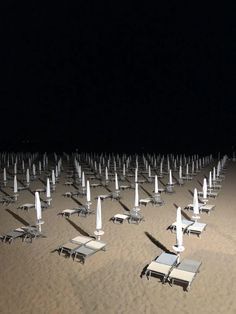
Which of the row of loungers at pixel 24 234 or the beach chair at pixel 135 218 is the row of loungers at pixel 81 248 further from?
the beach chair at pixel 135 218

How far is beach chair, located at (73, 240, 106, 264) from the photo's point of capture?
10.1m

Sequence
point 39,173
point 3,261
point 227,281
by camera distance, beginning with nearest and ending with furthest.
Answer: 1. point 227,281
2. point 3,261
3. point 39,173

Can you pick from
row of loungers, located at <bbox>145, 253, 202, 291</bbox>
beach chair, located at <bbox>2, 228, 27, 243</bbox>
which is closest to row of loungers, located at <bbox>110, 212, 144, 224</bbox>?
beach chair, located at <bbox>2, 228, 27, 243</bbox>

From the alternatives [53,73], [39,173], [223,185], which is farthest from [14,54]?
[223,185]

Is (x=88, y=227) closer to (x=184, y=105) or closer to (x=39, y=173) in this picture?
(x=39, y=173)

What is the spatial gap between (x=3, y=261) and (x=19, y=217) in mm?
5314

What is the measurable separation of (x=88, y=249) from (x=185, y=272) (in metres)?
3.38

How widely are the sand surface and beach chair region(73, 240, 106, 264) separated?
8.2 inches

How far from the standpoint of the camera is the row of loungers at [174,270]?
8453mm

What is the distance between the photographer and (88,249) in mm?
10516

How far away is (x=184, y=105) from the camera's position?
224ft

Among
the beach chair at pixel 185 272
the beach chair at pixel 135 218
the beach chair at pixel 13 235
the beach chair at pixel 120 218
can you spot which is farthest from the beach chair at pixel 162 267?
the beach chair at pixel 13 235

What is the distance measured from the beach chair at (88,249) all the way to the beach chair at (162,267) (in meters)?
2.11

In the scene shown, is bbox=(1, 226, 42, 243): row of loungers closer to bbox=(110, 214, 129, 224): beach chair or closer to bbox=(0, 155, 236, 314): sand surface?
bbox=(0, 155, 236, 314): sand surface
